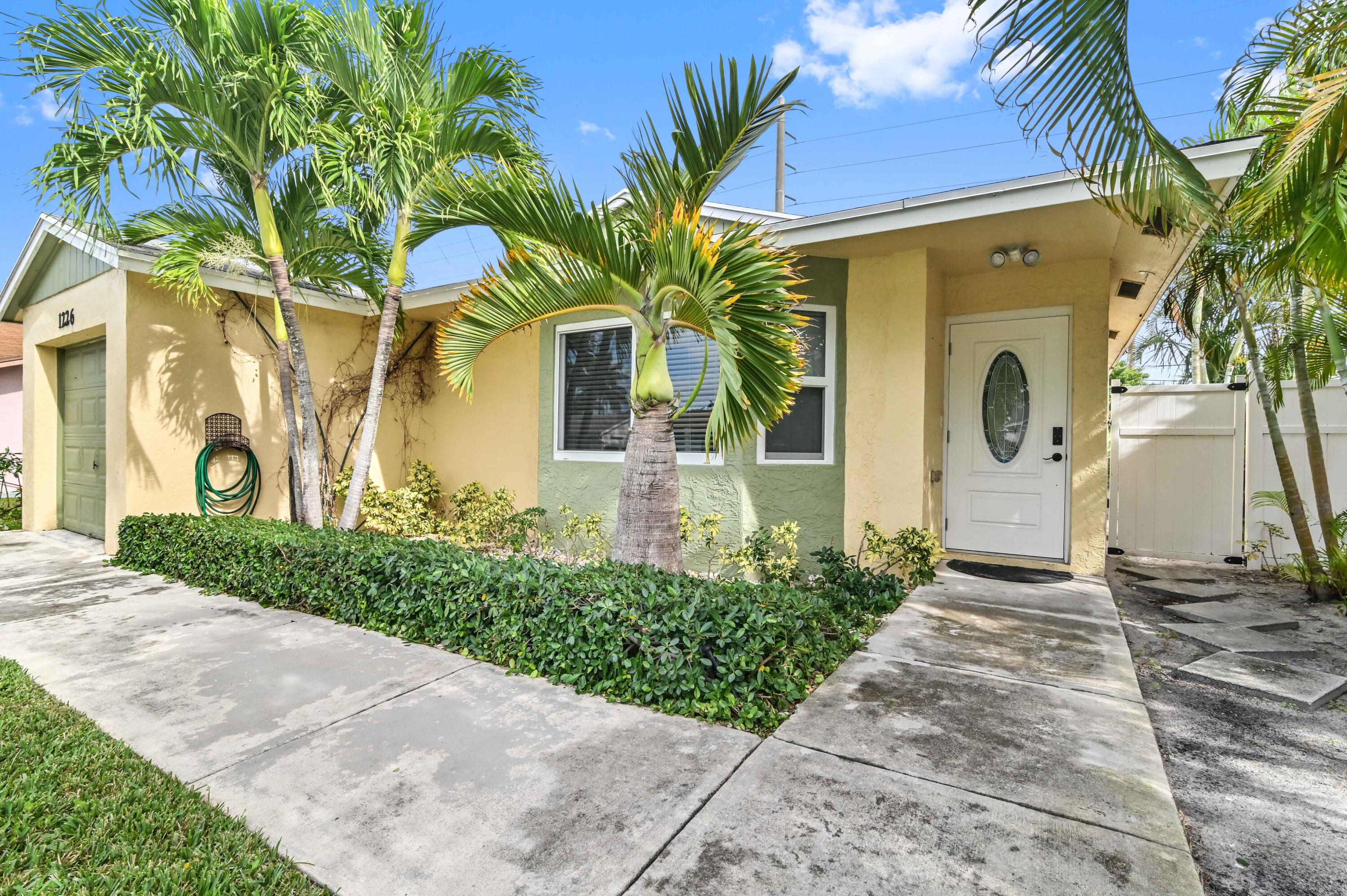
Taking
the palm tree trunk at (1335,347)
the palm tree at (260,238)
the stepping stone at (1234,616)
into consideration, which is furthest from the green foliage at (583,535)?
the palm tree trunk at (1335,347)

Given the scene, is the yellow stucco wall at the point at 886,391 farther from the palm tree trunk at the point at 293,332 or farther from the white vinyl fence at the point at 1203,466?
the palm tree trunk at the point at 293,332

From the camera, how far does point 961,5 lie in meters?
2.02

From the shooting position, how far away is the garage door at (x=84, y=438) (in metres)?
7.48

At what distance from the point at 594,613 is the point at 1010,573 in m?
3.86

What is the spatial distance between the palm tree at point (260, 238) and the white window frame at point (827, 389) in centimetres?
406

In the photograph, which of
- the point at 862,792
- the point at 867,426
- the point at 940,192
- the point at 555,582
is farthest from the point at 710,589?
the point at 940,192

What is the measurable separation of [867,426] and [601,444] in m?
2.68

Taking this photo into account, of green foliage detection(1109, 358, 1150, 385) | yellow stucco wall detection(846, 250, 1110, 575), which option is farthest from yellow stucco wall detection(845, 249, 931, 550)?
green foliage detection(1109, 358, 1150, 385)

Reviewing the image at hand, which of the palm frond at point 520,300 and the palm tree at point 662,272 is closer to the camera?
the palm tree at point 662,272

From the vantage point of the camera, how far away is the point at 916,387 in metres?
5.34

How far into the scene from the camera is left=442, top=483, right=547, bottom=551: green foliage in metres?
6.82

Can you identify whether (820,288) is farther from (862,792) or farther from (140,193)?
(140,193)

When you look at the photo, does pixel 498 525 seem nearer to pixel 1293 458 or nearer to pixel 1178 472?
pixel 1178 472

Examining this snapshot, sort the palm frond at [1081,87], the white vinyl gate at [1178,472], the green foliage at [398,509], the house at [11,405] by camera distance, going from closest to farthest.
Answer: the palm frond at [1081,87] < the white vinyl gate at [1178,472] < the green foliage at [398,509] < the house at [11,405]
